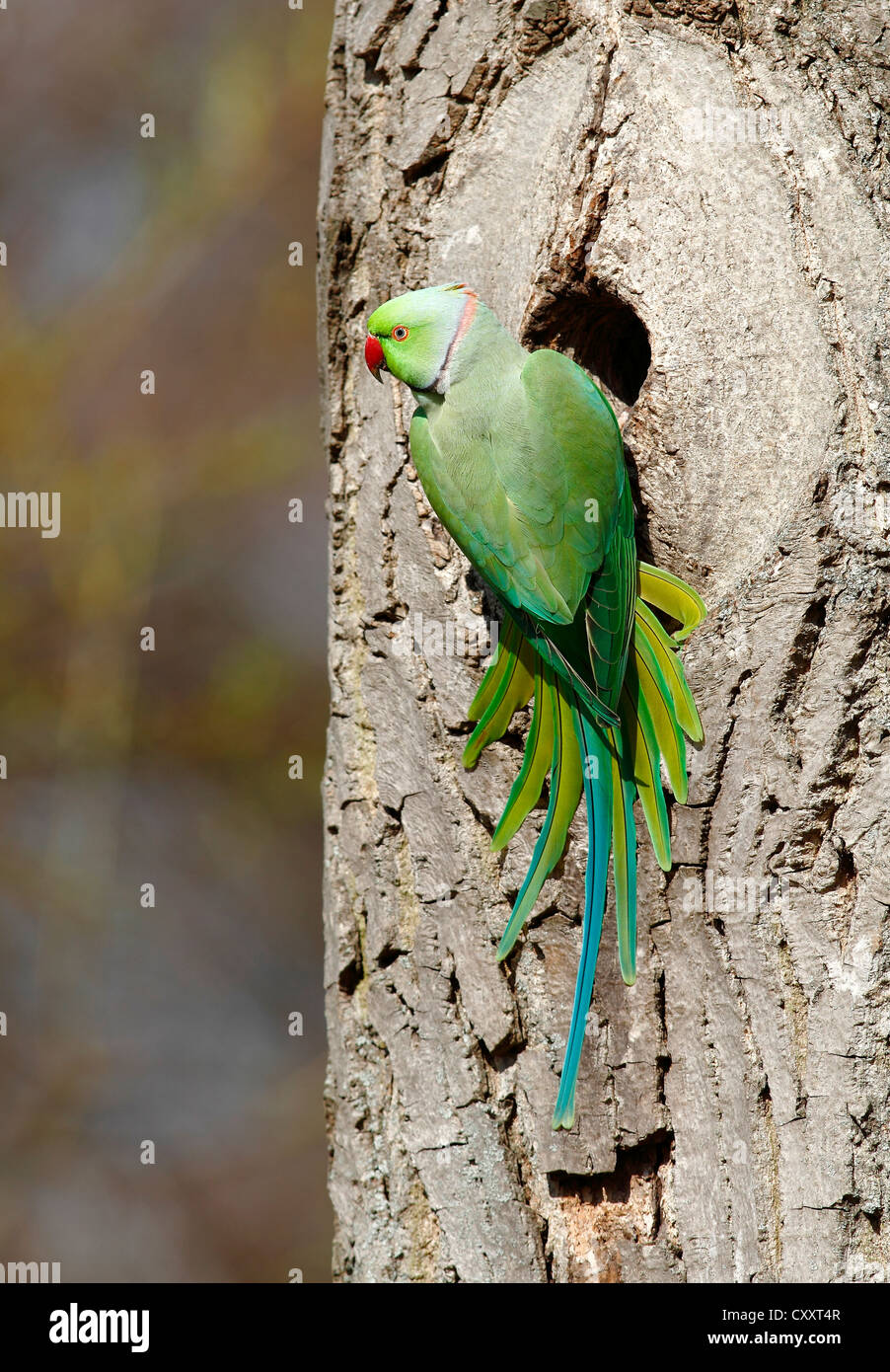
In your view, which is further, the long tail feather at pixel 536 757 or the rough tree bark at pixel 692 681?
the long tail feather at pixel 536 757

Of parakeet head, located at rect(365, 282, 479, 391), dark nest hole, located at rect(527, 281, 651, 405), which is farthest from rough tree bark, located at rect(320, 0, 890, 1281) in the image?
parakeet head, located at rect(365, 282, 479, 391)

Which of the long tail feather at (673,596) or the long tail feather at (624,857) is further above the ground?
the long tail feather at (673,596)

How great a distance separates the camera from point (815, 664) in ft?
5.20

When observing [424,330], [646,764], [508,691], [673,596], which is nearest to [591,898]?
[646,764]

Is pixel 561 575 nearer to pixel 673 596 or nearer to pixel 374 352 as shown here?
pixel 673 596

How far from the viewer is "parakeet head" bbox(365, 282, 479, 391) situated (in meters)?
1.64

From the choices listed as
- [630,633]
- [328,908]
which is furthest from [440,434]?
[328,908]

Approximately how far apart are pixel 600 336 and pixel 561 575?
0.49m

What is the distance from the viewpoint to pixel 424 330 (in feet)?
5.40

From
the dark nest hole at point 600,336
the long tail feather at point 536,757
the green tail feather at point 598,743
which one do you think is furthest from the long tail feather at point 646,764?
the dark nest hole at point 600,336

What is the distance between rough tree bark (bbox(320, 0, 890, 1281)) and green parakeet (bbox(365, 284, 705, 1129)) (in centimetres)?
6

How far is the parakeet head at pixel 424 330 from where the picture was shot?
64.6 inches

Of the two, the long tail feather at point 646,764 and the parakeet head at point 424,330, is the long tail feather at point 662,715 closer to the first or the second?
the long tail feather at point 646,764

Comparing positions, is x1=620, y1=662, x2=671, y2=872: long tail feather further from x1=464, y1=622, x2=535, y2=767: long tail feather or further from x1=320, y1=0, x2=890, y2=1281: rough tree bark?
x1=464, y1=622, x2=535, y2=767: long tail feather
